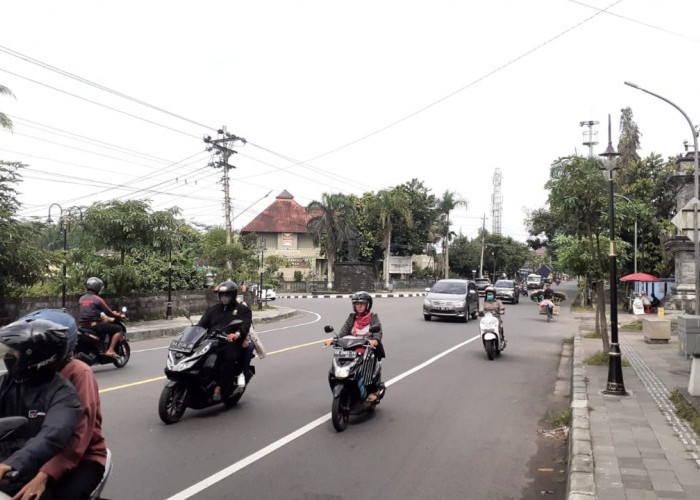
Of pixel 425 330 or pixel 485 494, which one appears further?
pixel 425 330

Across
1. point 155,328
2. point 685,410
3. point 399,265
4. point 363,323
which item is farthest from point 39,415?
point 399,265

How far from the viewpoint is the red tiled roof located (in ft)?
195

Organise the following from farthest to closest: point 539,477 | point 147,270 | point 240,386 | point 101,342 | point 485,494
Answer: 1. point 147,270
2. point 101,342
3. point 240,386
4. point 539,477
5. point 485,494

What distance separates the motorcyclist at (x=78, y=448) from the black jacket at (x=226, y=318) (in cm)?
417

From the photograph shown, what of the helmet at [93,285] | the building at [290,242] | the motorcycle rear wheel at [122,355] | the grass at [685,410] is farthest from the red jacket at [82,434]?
the building at [290,242]

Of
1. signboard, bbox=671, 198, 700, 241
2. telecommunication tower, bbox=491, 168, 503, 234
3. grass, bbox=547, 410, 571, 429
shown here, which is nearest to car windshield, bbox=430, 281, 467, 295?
signboard, bbox=671, 198, 700, 241

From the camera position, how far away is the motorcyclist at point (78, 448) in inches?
104

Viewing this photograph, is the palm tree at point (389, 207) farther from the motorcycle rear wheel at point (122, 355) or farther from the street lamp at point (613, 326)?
the street lamp at point (613, 326)

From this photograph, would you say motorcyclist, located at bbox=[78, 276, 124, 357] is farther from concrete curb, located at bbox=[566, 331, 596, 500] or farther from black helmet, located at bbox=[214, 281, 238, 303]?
concrete curb, located at bbox=[566, 331, 596, 500]

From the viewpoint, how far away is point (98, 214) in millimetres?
17531

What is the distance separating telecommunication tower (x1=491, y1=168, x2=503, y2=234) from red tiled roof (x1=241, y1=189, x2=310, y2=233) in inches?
2468

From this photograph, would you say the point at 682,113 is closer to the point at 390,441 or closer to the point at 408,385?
the point at 408,385

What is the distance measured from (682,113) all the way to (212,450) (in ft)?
46.5

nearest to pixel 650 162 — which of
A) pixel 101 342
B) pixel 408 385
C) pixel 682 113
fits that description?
pixel 682 113
